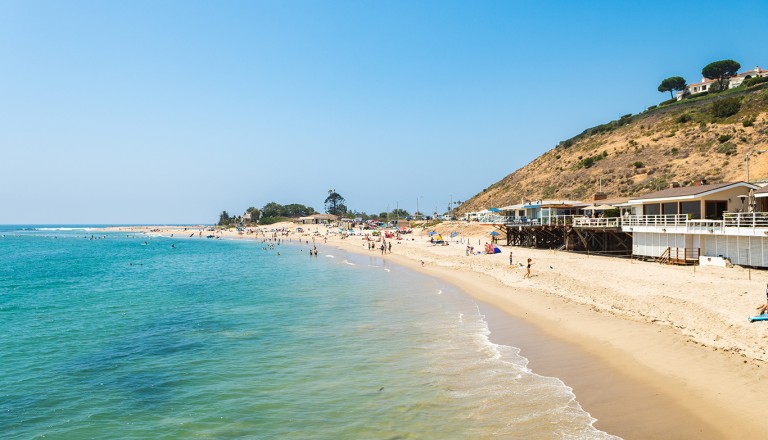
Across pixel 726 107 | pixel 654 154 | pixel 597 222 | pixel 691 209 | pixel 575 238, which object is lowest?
pixel 575 238

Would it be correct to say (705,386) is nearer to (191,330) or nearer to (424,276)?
(191,330)

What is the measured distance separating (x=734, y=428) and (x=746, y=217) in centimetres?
2131

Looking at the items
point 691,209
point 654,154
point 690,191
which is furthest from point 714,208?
point 654,154

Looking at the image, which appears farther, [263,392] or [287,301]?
[287,301]

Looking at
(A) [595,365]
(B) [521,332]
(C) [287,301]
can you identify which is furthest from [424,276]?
(A) [595,365]

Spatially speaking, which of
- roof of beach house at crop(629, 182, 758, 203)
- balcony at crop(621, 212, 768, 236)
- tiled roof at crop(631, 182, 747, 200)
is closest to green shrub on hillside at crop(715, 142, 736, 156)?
tiled roof at crop(631, 182, 747, 200)

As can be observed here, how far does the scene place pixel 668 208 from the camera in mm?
32531

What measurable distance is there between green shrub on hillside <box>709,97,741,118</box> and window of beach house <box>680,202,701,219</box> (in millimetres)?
A: 54607

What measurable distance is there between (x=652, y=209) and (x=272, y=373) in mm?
30719

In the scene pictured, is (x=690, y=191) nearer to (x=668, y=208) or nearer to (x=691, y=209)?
(x=691, y=209)

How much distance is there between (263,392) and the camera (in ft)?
41.3

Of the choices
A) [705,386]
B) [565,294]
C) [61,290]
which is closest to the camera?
[705,386]

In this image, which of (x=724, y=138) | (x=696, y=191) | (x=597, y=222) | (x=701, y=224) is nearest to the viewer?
(x=701, y=224)

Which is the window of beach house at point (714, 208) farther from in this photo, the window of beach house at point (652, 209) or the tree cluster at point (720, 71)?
the tree cluster at point (720, 71)
